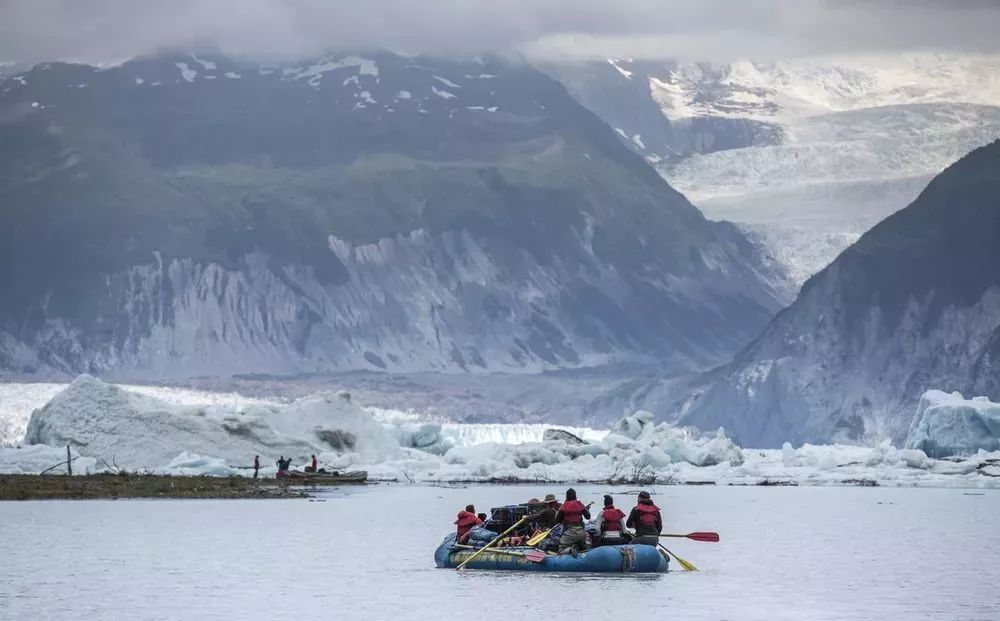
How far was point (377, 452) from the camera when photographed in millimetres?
111188

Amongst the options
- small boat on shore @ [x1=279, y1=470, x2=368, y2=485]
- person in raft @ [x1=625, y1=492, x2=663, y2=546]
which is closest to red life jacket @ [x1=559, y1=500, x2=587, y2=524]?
person in raft @ [x1=625, y1=492, x2=663, y2=546]

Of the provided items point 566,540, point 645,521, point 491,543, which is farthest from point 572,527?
point 491,543

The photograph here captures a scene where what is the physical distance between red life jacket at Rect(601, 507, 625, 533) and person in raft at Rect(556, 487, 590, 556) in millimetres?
486

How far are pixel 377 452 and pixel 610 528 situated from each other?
6016 centimetres

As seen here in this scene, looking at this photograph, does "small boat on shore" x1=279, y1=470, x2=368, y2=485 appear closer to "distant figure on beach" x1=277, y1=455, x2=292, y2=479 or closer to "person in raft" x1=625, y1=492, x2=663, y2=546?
"distant figure on beach" x1=277, y1=455, x2=292, y2=479

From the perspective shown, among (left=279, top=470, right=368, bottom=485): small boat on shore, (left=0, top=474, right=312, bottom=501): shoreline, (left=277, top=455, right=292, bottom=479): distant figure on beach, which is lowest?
(left=0, top=474, right=312, bottom=501): shoreline

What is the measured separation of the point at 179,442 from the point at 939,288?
10016 cm

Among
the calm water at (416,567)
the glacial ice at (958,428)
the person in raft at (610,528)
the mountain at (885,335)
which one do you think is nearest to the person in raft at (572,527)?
the person in raft at (610,528)

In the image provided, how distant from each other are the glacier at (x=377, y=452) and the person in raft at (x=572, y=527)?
4539 cm

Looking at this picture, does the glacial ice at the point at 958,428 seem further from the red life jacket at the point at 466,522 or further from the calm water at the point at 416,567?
the red life jacket at the point at 466,522

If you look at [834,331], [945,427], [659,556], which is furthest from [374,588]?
[834,331]

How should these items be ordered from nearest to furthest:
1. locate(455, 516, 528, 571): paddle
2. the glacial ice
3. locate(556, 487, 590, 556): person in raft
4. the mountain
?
locate(556, 487, 590, 556): person in raft, locate(455, 516, 528, 571): paddle, the glacial ice, the mountain

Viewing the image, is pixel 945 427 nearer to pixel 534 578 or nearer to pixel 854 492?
pixel 854 492

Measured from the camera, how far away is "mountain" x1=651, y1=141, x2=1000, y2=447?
169500 mm
